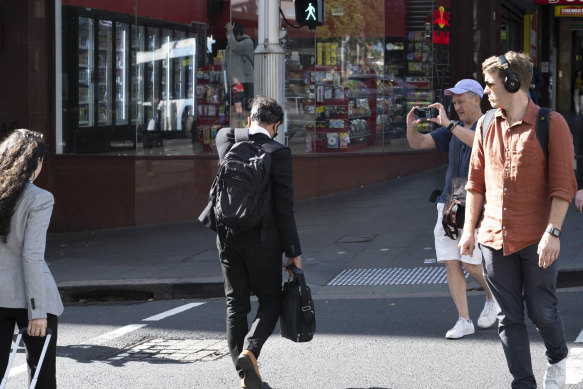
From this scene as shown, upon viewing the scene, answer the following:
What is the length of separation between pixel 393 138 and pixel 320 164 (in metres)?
1.68

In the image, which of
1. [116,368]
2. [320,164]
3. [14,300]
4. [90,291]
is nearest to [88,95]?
[320,164]

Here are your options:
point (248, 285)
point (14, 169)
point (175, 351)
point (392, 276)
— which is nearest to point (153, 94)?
point (392, 276)

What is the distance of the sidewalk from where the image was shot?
9.34 metres

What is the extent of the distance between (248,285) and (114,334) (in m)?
2.13

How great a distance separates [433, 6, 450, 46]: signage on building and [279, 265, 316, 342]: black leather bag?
37.6 feet

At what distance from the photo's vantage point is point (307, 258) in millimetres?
10430

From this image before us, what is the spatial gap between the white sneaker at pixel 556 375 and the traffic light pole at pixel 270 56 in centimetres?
525

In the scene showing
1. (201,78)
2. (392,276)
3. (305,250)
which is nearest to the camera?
(392,276)

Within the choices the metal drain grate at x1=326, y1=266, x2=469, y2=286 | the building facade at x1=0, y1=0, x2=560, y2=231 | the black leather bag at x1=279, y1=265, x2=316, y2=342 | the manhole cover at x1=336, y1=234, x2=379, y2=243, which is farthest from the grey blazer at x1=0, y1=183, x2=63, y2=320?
the building facade at x1=0, y1=0, x2=560, y2=231

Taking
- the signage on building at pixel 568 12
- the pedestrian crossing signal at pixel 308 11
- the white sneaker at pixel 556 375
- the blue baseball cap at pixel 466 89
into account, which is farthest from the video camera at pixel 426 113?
the signage on building at pixel 568 12

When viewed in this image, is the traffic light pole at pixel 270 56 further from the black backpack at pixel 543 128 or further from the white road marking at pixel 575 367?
the black backpack at pixel 543 128

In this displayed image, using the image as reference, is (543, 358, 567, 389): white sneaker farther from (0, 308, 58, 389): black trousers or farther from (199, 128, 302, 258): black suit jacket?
(0, 308, 58, 389): black trousers

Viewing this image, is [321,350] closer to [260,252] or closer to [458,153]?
[260,252]

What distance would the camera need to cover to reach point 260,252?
552 centimetres
